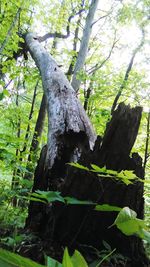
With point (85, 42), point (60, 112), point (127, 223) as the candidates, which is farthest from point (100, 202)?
point (85, 42)

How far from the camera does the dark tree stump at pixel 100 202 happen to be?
2.15 meters

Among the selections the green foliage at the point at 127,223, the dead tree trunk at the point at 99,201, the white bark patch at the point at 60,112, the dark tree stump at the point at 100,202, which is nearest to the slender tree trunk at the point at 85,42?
the white bark patch at the point at 60,112

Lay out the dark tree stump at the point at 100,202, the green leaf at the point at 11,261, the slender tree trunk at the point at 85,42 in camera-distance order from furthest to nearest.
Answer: the slender tree trunk at the point at 85,42
the dark tree stump at the point at 100,202
the green leaf at the point at 11,261

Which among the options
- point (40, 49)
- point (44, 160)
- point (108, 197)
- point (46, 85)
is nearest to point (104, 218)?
point (108, 197)

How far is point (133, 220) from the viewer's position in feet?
3.25

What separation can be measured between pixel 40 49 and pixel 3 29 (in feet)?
4.43

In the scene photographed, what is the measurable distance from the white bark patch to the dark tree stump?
78 cm

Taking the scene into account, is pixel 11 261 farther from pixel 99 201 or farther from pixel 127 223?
pixel 99 201

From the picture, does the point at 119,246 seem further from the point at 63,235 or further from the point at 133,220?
the point at 133,220

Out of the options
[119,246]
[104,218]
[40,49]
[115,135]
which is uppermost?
[40,49]

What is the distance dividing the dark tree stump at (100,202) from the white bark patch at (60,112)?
0.78m

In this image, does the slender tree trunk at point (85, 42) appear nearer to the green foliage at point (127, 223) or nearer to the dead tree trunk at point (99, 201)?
the dead tree trunk at point (99, 201)

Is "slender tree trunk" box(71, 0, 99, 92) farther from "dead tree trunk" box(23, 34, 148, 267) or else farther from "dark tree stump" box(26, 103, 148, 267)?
"dark tree stump" box(26, 103, 148, 267)

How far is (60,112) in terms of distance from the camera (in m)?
3.86
